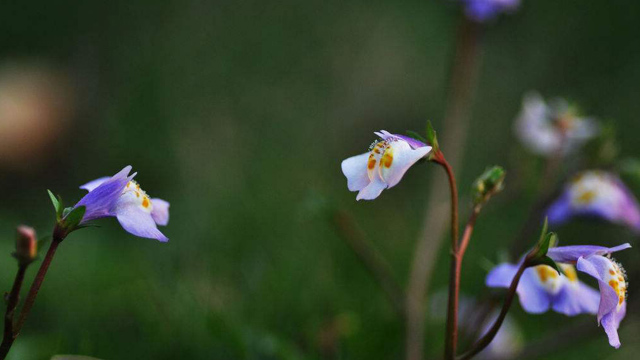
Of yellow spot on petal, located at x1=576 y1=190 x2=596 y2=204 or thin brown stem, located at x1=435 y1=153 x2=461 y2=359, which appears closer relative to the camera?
thin brown stem, located at x1=435 y1=153 x2=461 y2=359

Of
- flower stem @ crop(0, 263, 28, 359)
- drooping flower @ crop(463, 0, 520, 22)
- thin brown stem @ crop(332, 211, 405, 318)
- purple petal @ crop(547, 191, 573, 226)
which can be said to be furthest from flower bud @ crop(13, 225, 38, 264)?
drooping flower @ crop(463, 0, 520, 22)

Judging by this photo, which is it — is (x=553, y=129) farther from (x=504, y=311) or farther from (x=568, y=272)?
(x=504, y=311)

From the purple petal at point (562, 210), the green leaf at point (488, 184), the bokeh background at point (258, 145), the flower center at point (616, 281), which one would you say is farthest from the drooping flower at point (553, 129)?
the flower center at point (616, 281)

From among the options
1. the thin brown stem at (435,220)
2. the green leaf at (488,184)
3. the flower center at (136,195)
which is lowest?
the thin brown stem at (435,220)

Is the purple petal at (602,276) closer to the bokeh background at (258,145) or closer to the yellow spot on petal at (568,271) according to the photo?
the yellow spot on petal at (568,271)

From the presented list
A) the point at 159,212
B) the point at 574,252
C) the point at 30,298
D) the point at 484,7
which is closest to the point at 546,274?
the point at 574,252

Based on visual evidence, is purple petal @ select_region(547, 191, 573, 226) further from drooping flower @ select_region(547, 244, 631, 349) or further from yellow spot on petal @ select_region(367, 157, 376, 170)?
yellow spot on petal @ select_region(367, 157, 376, 170)

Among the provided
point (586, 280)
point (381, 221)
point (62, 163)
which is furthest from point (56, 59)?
point (586, 280)
